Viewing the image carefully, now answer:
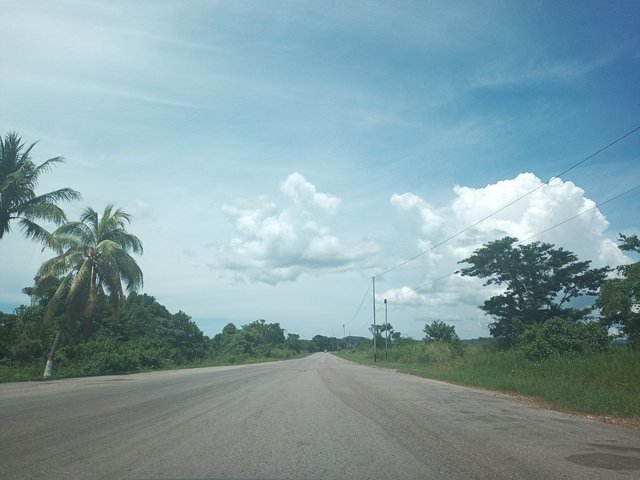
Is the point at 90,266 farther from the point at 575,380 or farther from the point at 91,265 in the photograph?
the point at 575,380

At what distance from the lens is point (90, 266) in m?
24.4

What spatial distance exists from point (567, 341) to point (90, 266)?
80.7ft

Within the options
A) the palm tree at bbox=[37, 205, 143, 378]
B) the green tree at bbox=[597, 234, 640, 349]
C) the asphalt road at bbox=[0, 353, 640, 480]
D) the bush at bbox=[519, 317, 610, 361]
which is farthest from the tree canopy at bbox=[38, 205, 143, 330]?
the green tree at bbox=[597, 234, 640, 349]

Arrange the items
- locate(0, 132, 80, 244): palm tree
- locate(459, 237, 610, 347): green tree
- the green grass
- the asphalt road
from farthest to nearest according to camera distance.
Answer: locate(459, 237, 610, 347): green tree → locate(0, 132, 80, 244): palm tree → the green grass → the asphalt road

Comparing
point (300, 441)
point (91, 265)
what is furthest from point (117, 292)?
point (300, 441)

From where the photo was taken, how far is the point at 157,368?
32.2 m

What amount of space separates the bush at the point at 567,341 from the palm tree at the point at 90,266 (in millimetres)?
21920

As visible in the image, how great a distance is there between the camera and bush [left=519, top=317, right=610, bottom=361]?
20625 mm

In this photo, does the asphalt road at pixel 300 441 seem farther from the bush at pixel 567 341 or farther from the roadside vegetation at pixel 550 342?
the bush at pixel 567 341

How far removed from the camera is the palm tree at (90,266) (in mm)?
23422

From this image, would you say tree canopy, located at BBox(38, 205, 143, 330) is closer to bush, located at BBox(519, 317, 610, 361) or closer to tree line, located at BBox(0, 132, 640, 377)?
tree line, located at BBox(0, 132, 640, 377)

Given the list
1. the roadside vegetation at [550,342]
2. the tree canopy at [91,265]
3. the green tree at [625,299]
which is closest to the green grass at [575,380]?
the roadside vegetation at [550,342]

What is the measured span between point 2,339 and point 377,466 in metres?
29.3

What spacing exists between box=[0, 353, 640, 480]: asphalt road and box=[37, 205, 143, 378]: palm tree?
14.1 metres
